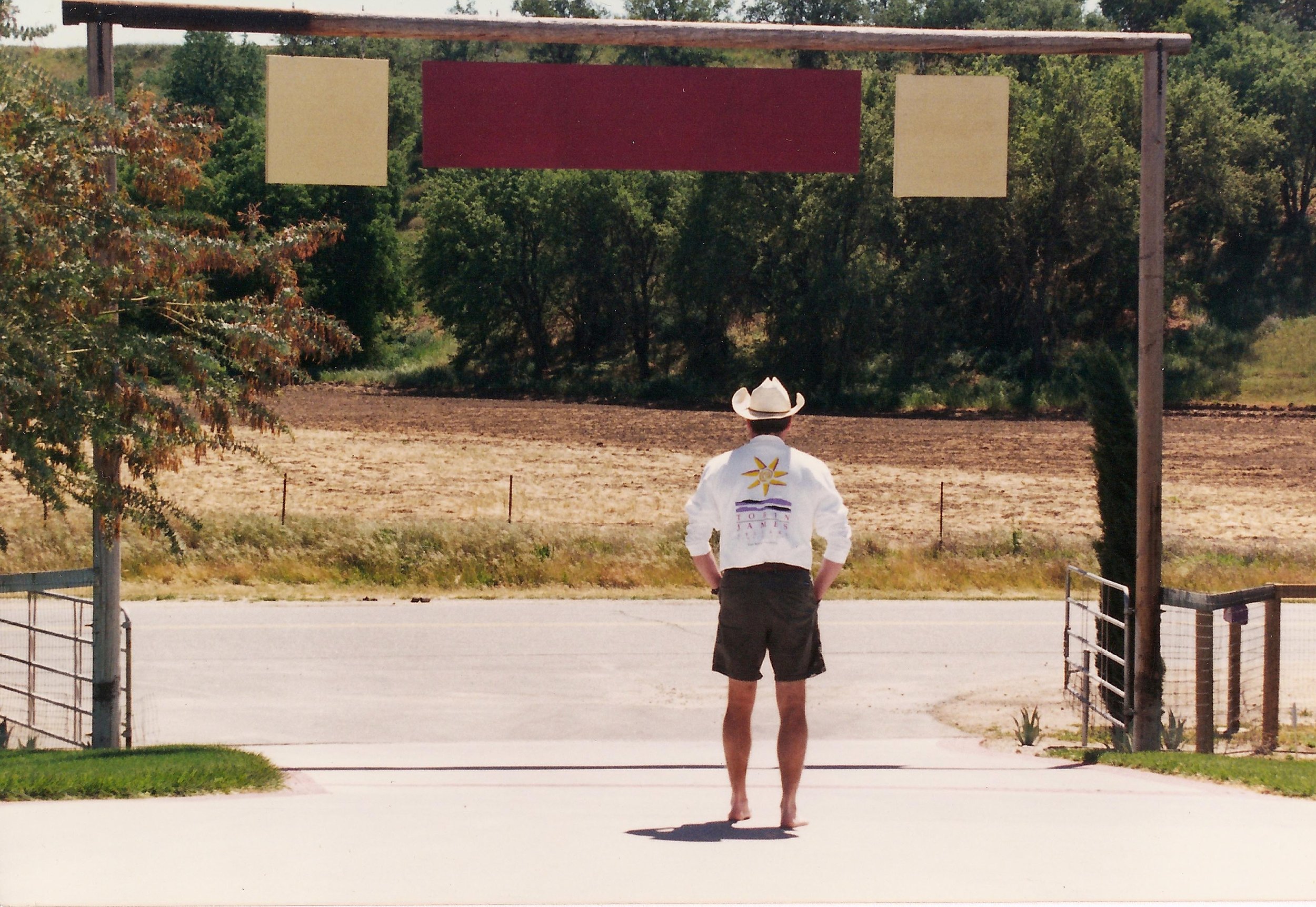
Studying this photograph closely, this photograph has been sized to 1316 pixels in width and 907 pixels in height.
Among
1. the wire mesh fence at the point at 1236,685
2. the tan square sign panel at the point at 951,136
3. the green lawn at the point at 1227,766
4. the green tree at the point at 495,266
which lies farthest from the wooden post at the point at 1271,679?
the green tree at the point at 495,266

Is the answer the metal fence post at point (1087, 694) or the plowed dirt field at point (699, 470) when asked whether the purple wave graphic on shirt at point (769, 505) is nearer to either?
the metal fence post at point (1087, 694)

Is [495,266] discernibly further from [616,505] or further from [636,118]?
[636,118]

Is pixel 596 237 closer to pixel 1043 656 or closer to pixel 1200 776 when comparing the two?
pixel 1043 656

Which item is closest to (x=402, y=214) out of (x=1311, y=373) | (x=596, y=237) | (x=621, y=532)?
(x=596, y=237)

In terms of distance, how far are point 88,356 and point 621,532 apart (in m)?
13.3

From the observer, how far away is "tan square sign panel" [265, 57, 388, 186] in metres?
9.88

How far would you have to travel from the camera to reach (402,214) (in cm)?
9144

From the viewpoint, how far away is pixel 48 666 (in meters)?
13.0

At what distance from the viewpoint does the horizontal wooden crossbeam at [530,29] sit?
9.47m

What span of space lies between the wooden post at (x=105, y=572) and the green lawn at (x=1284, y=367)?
44462 millimetres

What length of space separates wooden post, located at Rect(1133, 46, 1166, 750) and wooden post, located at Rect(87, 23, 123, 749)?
22.1 feet

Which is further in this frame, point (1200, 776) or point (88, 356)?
point (88, 356)

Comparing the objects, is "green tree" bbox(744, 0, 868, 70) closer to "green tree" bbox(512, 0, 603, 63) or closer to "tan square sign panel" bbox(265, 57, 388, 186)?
"green tree" bbox(512, 0, 603, 63)

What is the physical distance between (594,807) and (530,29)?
5292mm
